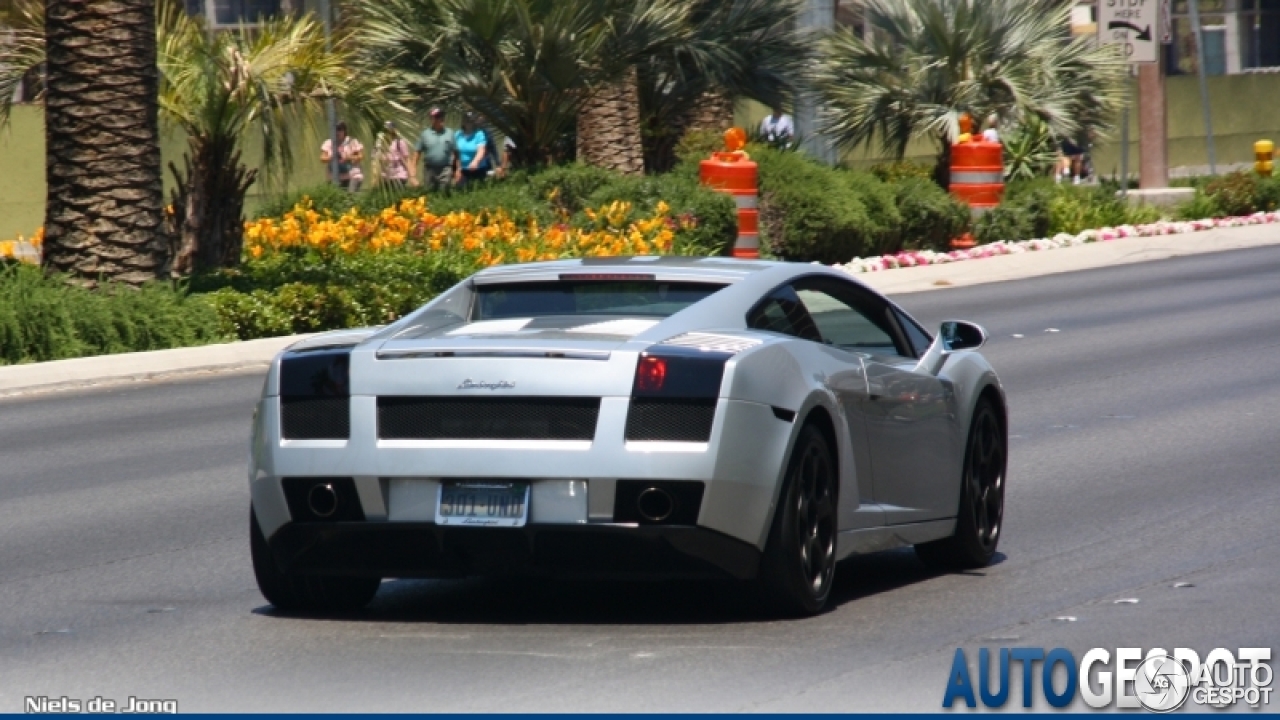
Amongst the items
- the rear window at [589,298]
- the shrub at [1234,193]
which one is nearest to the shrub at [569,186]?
the shrub at [1234,193]

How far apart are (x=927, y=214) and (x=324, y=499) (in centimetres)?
2325

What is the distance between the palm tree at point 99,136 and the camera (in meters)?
19.7

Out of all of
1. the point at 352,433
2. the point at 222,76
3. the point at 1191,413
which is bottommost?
the point at 1191,413

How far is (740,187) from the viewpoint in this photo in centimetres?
2645

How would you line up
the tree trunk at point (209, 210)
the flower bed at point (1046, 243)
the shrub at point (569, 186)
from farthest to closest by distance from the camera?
1. the flower bed at point (1046, 243)
2. the shrub at point (569, 186)
3. the tree trunk at point (209, 210)

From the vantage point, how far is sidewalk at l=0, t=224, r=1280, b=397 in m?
17.4

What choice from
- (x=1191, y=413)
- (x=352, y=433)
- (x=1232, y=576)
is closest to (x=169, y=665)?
(x=352, y=433)

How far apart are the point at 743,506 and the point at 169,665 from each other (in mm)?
1939

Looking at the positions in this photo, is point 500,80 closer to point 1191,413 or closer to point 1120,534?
point 1191,413

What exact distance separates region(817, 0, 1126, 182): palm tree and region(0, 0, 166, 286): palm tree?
48.0ft

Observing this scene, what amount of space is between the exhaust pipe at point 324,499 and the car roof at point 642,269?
1.25 meters

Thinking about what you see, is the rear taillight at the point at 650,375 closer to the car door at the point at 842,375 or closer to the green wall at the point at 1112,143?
the car door at the point at 842,375

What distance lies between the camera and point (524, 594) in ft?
28.5
